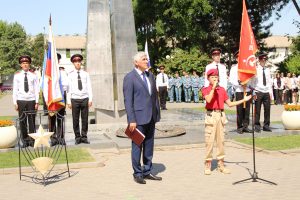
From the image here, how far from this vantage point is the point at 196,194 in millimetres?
6852

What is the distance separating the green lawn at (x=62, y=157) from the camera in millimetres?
9414

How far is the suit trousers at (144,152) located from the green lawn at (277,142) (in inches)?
142

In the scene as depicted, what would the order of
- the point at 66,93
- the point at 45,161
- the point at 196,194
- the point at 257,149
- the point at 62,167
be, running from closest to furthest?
the point at 196,194 → the point at 45,161 → the point at 62,167 → the point at 257,149 → the point at 66,93

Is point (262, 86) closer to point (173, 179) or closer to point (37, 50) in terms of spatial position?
point (173, 179)

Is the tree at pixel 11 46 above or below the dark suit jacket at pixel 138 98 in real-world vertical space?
above

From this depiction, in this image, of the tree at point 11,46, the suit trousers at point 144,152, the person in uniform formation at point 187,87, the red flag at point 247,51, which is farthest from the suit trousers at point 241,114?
the tree at point 11,46

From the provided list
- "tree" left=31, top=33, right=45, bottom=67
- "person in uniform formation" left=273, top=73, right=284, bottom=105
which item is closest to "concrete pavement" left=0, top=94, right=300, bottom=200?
"person in uniform formation" left=273, top=73, right=284, bottom=105

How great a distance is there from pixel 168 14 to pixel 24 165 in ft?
112

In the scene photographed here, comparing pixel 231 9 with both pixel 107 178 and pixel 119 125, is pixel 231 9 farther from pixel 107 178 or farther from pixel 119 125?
pixel 107 178

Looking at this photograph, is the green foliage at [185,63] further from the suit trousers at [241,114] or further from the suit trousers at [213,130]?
the suit trousers at [213,130]

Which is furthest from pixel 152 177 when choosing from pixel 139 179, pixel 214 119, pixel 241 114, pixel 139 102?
pixel 241 114

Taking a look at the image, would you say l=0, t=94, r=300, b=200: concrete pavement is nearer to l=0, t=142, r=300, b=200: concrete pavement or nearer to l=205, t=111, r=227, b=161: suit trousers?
l=0, t=142, r=300, b=200: concrete pavement

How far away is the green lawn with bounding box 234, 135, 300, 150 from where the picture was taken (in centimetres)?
1067

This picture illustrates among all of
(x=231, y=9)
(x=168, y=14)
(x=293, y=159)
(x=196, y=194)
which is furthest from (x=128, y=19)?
(x=231, y=9)
